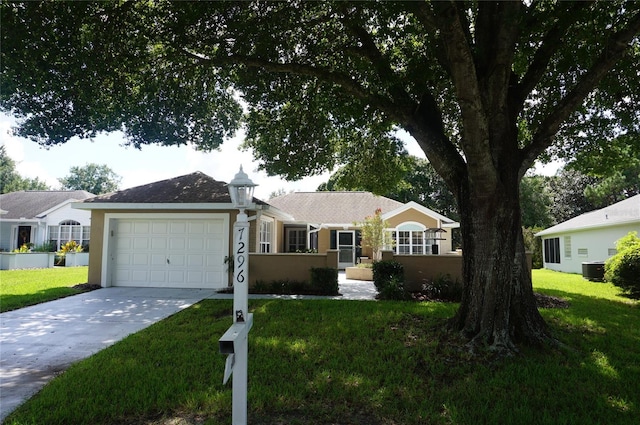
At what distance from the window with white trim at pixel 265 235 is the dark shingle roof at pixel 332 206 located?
5238mm

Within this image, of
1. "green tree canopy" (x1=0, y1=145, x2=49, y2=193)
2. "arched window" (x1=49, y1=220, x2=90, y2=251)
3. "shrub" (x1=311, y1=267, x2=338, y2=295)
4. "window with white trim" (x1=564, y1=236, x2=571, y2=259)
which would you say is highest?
"green tree canopy" (x1=0, y1=145, x2=49, y2=193)

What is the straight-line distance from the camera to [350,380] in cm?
464

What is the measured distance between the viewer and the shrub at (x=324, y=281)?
11508mm

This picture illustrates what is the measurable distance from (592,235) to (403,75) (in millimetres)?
16115

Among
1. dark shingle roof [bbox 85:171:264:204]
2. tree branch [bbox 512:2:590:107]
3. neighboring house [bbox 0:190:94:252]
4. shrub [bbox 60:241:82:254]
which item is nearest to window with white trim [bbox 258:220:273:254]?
dark shingle roof [bbox 85:171:264:204]

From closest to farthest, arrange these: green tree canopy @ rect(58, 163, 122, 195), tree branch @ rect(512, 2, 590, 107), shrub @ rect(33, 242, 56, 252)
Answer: tree branch @ rect(512, 2, 590, 107) < shrub @ rect(33, 242, 56, 252) < green tree canopy @ rect(58, 163, 122, 195)

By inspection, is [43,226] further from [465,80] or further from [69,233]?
[465,80]

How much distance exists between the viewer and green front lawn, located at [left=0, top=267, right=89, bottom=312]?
31.9 feet

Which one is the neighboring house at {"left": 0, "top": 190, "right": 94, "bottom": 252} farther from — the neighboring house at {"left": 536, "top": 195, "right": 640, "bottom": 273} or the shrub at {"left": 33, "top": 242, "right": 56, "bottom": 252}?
the neighboring house at {"left": 536, "top": 195, "right": 640, "bottom": 273}

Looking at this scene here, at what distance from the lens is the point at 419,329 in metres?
6.98

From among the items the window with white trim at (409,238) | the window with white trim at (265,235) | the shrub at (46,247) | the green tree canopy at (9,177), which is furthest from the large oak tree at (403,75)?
the green tree canopy at (9,177)

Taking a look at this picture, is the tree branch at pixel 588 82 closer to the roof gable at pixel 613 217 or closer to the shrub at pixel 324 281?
the shrub at pixel 324 281

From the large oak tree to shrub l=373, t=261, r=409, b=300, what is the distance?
→ 3.96 m

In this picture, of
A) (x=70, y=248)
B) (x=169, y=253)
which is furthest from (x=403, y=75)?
(x=70, y=248)
